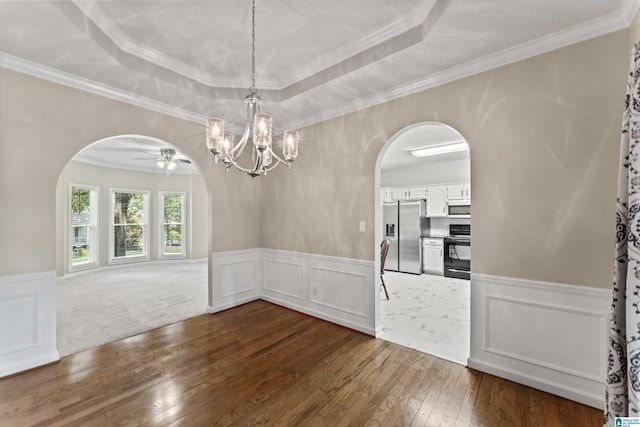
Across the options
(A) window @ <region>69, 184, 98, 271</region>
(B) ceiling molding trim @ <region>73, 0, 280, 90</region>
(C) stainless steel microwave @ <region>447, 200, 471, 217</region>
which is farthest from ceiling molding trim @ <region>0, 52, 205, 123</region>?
(C) stainless steel microwave @ <region>447, 200, 471, 217</region>

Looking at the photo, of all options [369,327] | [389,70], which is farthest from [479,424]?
[389,70]

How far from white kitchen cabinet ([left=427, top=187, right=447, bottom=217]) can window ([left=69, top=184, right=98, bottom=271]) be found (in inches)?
322

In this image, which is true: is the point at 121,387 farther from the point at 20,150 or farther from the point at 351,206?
the point at 351,206

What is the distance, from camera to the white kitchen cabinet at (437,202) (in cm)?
629

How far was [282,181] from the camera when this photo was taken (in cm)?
420

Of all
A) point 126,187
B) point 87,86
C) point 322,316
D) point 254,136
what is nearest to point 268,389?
point 322,316

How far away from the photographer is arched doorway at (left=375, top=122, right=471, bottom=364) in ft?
11.5

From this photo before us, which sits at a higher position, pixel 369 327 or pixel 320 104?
pixel 320 104

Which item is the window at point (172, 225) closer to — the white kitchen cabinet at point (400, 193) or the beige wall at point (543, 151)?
the white kitchen cabinet at point (400, 193)

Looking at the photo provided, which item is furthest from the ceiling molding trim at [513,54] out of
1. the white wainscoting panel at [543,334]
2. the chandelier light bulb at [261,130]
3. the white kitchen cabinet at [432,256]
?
the white kitchen cabinet at [432,256]

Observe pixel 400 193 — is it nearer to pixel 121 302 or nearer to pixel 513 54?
pixel 513 54

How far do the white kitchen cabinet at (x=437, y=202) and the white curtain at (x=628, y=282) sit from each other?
5.27 m

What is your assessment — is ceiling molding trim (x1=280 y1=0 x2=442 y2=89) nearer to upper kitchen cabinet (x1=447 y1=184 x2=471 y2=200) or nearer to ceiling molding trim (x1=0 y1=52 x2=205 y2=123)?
ceiling molding trim (x1=0 y1=52 x2=205 y2=123)

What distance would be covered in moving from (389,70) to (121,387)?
3.63 m
